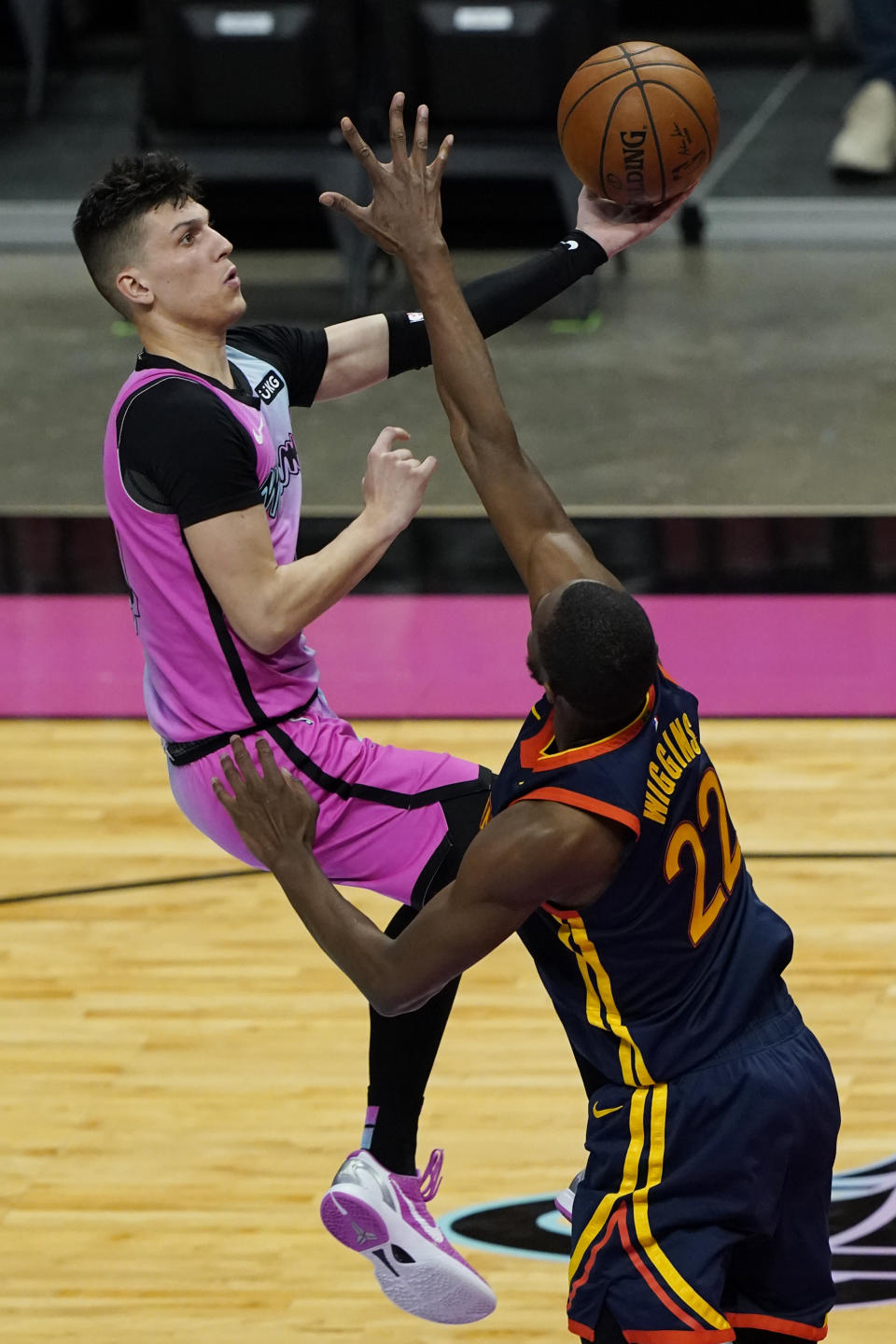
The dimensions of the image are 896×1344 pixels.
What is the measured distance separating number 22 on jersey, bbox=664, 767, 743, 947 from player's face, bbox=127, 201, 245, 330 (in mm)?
1147

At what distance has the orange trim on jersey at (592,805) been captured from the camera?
268cm

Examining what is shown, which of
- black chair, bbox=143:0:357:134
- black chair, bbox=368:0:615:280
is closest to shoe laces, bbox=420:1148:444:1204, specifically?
black chair, bbox=368:0:615:280

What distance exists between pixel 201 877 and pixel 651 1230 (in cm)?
291

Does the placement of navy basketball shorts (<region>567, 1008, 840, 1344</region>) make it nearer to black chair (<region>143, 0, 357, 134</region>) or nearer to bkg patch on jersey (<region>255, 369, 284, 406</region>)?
bkg patch on jersey (<region>255, 369, 284, 406</region>)

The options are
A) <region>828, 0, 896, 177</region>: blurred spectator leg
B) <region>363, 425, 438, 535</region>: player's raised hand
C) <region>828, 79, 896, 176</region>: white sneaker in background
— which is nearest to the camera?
<region>363, 425, 438, 535</region>: player's raised hand

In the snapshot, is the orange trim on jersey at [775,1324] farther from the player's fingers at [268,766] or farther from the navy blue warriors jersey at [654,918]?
the player's fingers at [268,766]

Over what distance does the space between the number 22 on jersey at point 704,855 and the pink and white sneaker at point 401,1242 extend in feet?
3.15

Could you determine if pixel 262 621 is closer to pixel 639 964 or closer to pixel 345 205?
pixel 345 205

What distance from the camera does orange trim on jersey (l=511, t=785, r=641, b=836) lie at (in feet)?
8.80

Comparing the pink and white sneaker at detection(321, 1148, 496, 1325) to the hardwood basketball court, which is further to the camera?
the hardwood basketball court

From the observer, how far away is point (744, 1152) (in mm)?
2818

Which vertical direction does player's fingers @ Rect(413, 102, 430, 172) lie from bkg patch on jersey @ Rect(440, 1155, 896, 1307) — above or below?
above

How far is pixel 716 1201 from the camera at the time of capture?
2826 millimetres

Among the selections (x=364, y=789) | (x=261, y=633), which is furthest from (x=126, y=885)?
(x=261, y=633)
